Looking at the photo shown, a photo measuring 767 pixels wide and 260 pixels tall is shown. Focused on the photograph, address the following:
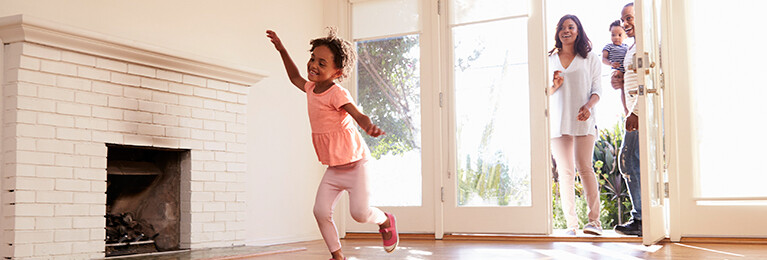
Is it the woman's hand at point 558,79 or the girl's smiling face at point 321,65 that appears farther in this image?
the woman's hand at point 558,79

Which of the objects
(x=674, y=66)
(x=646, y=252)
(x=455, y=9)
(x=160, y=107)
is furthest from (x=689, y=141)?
(x=160, y=107)

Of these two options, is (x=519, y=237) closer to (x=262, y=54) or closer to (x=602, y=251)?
(x=602, y=251)

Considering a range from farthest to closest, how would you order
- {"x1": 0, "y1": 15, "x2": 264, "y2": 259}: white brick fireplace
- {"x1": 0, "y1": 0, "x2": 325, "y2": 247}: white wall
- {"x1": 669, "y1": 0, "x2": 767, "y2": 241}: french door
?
1. {"x1": 669, "y1": 0, "x2": 767, "y2": 241}: french door
2. {"x1": 0, "y1": 0, "x2": 325, "y2": 247}: white wall
3. {"x1": 0, "y1": 15, "x2": 264, "y2": 259}: white brick fireplace

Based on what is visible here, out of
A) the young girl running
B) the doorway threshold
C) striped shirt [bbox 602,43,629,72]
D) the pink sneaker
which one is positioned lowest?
the doorway threshold

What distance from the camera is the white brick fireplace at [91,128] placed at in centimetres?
282

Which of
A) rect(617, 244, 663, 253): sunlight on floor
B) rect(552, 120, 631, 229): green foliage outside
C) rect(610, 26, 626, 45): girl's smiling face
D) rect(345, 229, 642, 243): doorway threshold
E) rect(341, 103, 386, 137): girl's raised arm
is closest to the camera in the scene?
rect(341, 103, 386, 137): girl's raised arm

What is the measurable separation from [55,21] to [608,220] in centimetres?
477

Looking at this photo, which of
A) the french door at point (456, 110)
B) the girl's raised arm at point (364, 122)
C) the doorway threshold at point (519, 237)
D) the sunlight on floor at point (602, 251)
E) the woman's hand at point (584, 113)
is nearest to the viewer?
the girl's raised arm at point (364, 122)

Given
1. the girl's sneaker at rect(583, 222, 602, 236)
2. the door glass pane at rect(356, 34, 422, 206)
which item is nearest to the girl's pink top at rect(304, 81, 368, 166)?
the door glass pane at rect(356, 34, 422, 206)

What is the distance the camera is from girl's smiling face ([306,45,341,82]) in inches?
106

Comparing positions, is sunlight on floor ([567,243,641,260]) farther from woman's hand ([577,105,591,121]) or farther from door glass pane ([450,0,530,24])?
door glass pane ([450,0,530,24])

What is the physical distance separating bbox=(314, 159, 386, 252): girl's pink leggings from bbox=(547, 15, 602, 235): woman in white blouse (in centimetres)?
223

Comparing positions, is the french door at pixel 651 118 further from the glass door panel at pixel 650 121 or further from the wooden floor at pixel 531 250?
the wooden floor at pixel 531 250

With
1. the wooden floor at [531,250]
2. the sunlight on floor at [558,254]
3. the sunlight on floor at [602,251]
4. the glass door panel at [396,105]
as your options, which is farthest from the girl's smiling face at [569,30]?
the sunlight on floor at [558,254]
